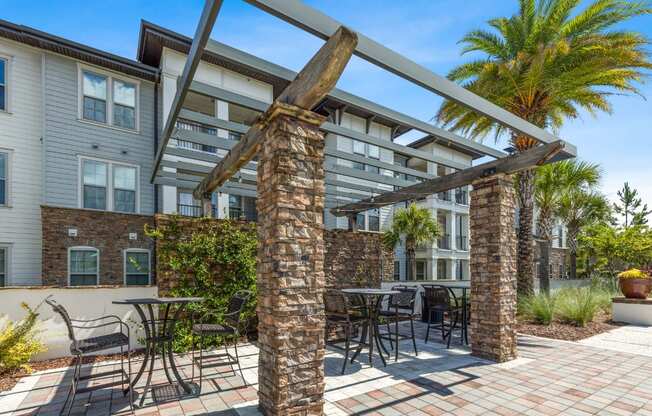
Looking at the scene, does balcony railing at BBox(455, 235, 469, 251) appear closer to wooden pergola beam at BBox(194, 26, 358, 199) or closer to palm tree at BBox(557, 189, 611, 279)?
palm tree at BBox(557, 189, 611, 279)

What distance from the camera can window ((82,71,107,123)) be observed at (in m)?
9.65

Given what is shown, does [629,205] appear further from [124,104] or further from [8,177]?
[8,177]

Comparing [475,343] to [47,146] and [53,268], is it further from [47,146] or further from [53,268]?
[47,146]

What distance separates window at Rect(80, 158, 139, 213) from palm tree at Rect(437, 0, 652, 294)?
8689mm

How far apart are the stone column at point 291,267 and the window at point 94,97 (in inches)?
348

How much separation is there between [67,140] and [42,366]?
6.68 metres

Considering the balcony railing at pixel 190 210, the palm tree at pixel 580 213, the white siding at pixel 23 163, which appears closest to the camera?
the white siding at pixel 23 163

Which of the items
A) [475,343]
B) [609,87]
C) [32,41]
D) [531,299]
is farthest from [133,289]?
[609,87]

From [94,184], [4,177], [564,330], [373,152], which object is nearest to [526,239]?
[564,330]

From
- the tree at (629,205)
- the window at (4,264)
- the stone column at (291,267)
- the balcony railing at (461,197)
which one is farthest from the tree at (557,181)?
the tree at (629,205)

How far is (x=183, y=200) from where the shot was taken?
11.6 meters

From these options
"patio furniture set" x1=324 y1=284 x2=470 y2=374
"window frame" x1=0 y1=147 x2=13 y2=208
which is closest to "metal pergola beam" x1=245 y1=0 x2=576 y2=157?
"patio furniture set" x1=324 y1=284 x2=470 y2=374

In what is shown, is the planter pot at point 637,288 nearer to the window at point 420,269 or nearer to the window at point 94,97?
the window at point 420,269

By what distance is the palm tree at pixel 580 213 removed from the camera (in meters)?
17.7
